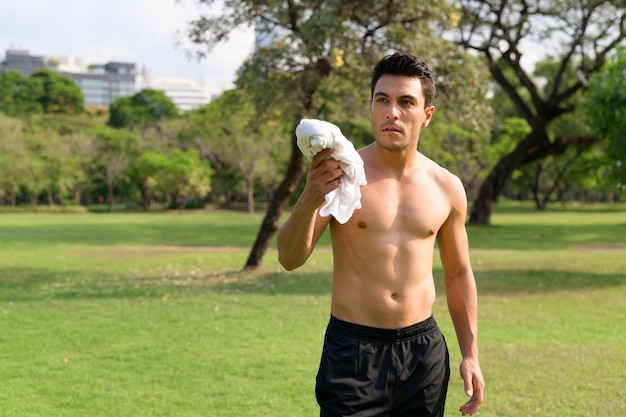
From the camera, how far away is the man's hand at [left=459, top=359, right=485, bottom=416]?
2.94m

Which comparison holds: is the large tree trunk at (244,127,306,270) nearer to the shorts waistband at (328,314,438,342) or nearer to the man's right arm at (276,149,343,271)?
the shorts waistband at (328,314,438,342)

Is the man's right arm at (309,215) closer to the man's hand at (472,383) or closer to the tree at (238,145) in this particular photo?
the man's hand at (472,383)

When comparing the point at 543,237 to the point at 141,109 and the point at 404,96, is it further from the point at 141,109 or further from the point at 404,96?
the point at 141,109

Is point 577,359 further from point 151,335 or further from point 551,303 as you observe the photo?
point 151,335

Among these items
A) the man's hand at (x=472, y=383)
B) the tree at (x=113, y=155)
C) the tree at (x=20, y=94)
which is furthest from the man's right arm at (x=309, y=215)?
the tree at (x=20, y=94)

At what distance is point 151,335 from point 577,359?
4865 millimetres

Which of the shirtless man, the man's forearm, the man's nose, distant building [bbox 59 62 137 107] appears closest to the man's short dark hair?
the shirtless man

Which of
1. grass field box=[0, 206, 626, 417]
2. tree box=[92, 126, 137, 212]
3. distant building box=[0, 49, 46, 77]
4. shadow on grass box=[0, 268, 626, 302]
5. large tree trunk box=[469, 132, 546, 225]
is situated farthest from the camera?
distant building box=[0, 49, 46, 77]

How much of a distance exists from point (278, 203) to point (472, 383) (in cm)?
1023

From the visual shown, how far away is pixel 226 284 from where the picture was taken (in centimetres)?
1215

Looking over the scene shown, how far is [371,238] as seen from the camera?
2762mm

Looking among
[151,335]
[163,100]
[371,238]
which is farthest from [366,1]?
[163,100]

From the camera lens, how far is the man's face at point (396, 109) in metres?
2.67

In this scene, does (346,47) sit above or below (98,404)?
above
